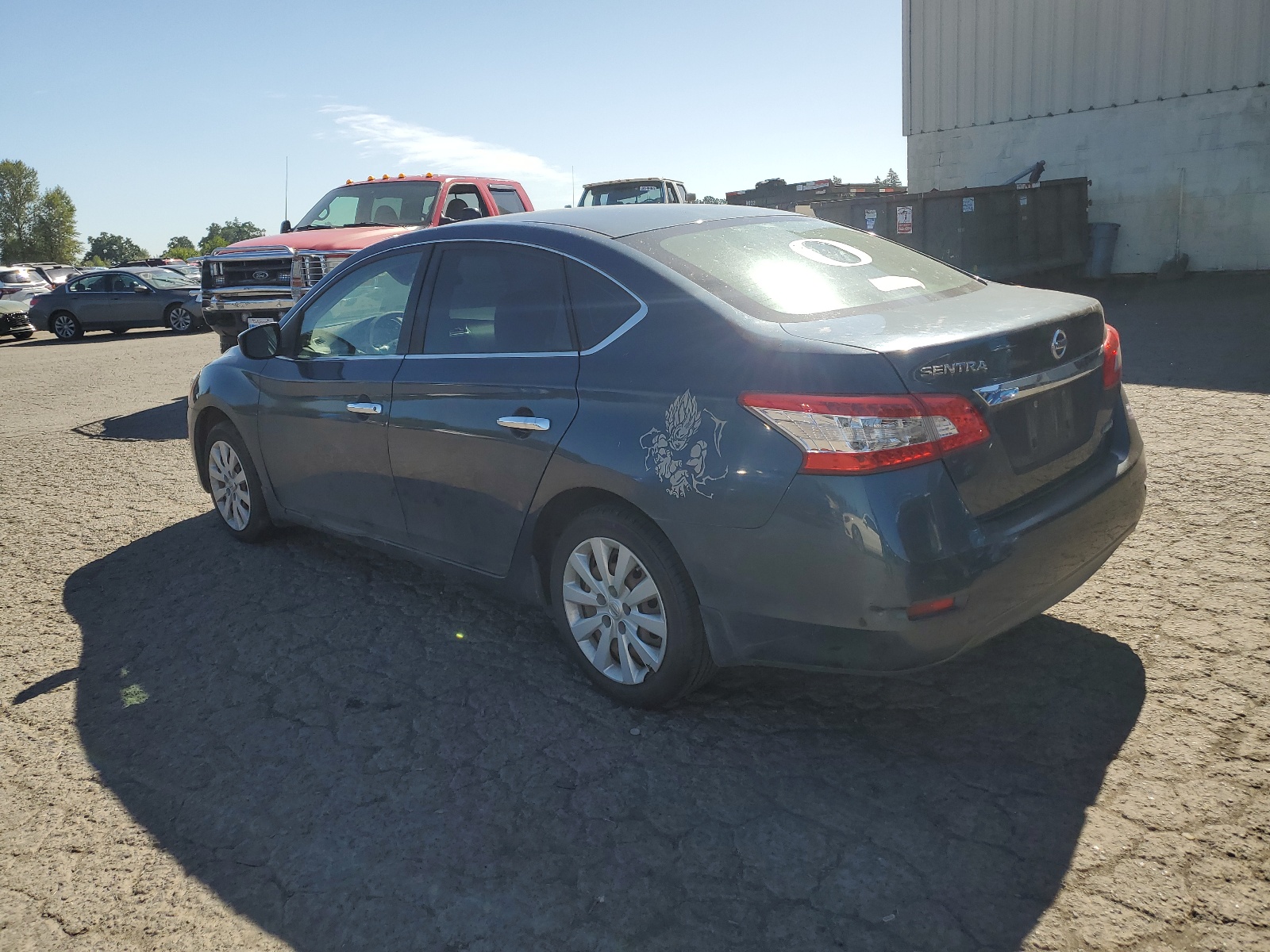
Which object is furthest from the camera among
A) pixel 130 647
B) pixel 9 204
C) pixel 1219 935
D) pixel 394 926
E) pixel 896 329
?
pixel 9 204

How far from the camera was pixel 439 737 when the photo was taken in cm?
340

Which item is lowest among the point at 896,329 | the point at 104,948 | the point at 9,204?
the point at 104,948

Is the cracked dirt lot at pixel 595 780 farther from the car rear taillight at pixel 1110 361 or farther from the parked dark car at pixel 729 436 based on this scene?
the car rear taillight at pixel 1110 361

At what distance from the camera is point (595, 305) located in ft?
11.6

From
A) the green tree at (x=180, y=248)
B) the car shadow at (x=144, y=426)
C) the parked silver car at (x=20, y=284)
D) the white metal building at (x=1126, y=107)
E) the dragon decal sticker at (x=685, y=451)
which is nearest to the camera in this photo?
the dragon decal sticker at (x=685, y=451)

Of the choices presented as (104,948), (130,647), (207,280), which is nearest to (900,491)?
(104,948)

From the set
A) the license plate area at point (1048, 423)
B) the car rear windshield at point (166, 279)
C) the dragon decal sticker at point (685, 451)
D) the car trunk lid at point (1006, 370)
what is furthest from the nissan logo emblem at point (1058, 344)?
the car rear windshield at point (166, 279)

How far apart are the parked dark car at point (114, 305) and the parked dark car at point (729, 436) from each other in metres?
21.5

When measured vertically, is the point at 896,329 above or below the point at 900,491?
above

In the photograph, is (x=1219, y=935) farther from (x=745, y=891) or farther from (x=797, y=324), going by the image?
(x=797, y=324)

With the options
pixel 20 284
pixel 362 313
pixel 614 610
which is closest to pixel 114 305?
pixel 20 284

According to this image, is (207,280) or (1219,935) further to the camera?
(207,280)

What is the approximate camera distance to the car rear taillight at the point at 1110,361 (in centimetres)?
346

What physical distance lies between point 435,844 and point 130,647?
2201 mm
